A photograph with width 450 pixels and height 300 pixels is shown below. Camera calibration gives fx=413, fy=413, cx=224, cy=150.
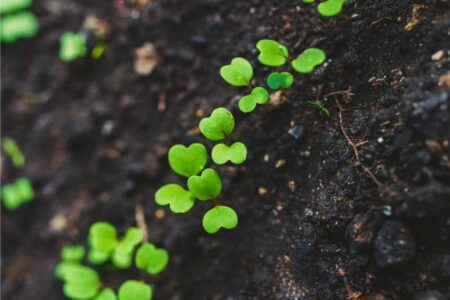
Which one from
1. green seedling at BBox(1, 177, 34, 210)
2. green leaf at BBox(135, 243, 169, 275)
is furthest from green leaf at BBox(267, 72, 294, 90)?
green seedling at BBox(1, 177, 34, 210)

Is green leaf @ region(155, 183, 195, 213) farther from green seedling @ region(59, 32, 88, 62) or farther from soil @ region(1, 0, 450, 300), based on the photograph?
green seedling @ region(59, 32, 88, 62)

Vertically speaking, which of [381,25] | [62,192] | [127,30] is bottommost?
[62,192]

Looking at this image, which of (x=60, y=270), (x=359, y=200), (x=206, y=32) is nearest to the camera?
(x=359, y=200)

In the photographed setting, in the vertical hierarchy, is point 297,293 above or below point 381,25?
below

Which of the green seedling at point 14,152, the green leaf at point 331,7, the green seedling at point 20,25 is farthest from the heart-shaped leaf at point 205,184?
the green seedling at point 20,25

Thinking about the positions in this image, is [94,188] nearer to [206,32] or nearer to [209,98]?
[209,98]

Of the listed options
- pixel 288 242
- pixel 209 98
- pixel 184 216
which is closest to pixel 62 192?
pixel 184 216

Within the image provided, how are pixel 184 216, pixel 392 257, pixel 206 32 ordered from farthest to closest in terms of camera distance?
1. pixel 206 32
2. pixel 184 216
3. pixel 392 257

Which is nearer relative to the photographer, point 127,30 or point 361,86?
point 361,86
